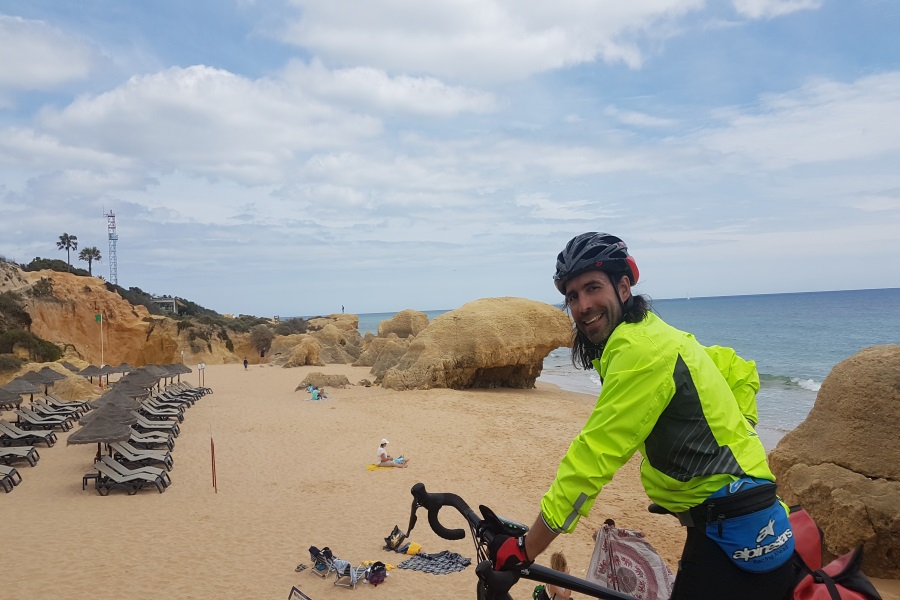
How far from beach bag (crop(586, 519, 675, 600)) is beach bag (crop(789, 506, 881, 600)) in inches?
30.5

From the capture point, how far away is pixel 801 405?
24.3 m

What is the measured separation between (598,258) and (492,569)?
1.18m

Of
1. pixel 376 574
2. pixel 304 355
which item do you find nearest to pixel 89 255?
pixel 304 355

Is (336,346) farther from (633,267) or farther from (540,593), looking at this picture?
(633,267)

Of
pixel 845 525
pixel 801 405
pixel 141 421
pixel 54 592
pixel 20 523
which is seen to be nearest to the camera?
pixel 845 525

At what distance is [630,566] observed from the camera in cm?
279

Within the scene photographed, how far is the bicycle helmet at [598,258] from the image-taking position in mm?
2244

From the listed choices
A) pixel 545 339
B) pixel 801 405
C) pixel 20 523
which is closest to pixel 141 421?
pixel 20 523

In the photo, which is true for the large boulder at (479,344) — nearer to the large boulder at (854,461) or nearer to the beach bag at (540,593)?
the large boulder at (854,461)

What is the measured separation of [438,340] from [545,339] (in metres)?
5.06

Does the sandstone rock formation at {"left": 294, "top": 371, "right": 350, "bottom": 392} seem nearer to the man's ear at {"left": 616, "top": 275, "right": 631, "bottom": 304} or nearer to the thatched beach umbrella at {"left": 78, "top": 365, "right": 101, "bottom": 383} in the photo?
the thatched beach umbrella at {"left": 78, "top": 365, "right": 101, "bottom": 383}

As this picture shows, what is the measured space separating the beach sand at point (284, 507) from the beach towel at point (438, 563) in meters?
0.16

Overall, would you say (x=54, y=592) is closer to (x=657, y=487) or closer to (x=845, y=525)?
(x=657, y=487)

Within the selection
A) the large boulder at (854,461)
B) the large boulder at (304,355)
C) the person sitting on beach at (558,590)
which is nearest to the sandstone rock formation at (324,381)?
the large boulder at (304,355)
